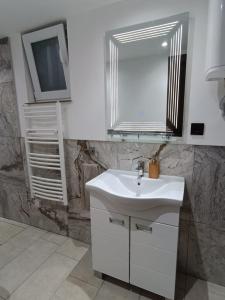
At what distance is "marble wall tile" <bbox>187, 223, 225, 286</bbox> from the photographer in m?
1.44

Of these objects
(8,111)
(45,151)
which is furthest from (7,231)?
(8,111)

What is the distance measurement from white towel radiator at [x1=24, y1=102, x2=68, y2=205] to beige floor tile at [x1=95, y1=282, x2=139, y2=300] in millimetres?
825

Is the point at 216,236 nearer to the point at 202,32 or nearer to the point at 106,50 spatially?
the point at 202,32

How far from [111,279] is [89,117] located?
1425mm

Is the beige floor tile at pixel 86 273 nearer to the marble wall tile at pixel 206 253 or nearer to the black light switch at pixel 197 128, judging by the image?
the marble wall tile at pixel 206 253

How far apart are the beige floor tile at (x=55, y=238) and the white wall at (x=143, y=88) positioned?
149 cm

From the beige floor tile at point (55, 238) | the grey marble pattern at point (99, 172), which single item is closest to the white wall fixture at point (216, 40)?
the grey marble pattern at point (99, 172)

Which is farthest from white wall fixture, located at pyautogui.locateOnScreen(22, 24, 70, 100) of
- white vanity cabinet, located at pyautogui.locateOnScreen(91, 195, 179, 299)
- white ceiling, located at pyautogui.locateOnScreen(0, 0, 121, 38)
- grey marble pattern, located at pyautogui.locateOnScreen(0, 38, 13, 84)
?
white vanity cabinet, located at pyautogui.locateOnScreen(91, 195, 179, 299)

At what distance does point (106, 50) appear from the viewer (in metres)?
1.52

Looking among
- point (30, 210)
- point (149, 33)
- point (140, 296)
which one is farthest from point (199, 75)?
point (30, 210)

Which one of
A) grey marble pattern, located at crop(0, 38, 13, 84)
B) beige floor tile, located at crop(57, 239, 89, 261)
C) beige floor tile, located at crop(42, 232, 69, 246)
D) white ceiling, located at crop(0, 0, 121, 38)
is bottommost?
beige floor tile, located at crop(57, 239, 89, 261)

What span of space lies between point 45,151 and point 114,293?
145 cm

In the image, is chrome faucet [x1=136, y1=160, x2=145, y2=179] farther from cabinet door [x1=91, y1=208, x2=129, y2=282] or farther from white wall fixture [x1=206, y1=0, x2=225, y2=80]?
white wall fixture [x1=206, y1=0, x2=225, y2=80]

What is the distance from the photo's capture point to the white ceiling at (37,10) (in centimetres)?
138
